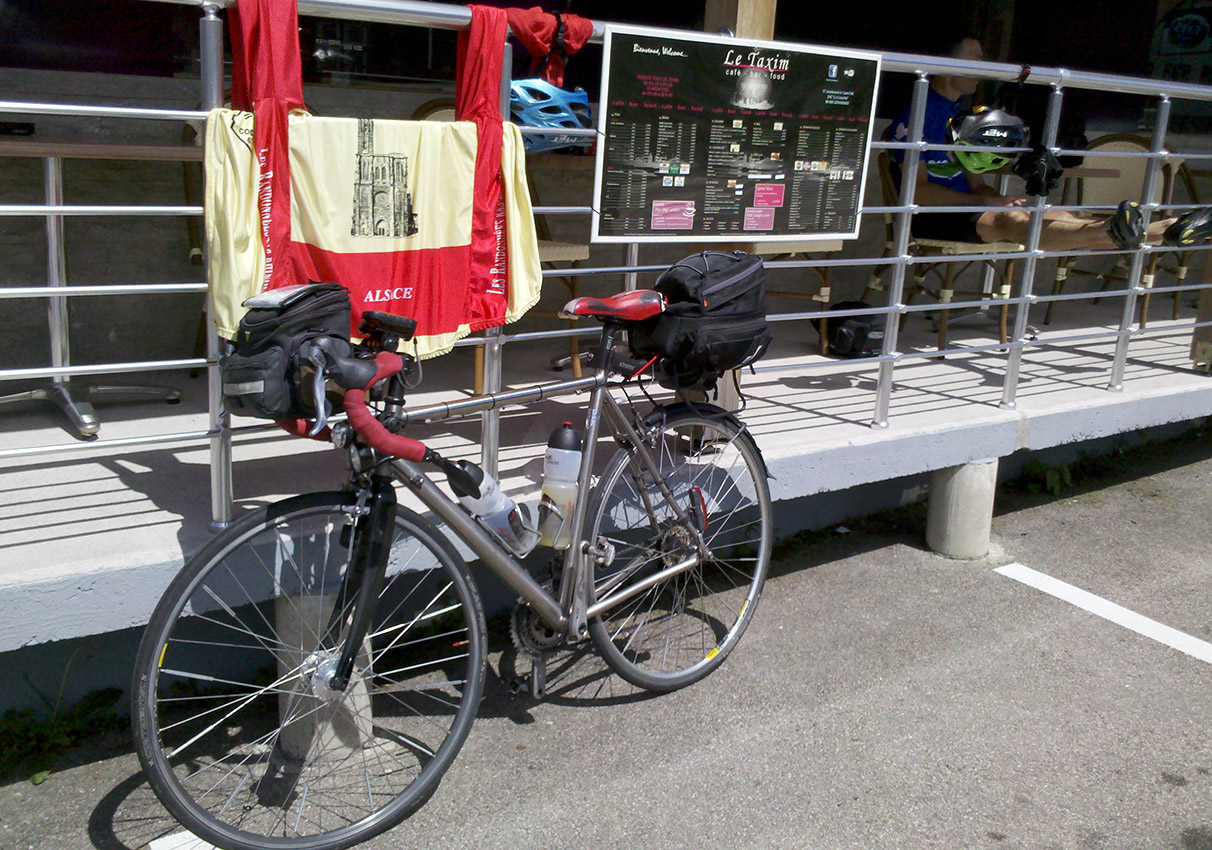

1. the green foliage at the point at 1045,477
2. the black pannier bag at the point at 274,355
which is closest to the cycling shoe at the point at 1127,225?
the green foliage at the point at 1045,477

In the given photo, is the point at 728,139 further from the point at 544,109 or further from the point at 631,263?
the point at 544,109

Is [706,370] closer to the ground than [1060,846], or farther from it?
farther from it

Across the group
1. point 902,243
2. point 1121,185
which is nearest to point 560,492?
point 902,243

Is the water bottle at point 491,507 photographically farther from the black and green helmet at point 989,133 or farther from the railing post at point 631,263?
the black and green helmet at point 989,133

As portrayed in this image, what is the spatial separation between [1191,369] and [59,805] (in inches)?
222

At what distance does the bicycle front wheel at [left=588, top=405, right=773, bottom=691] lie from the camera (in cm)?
340

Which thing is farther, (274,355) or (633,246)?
(633,246)

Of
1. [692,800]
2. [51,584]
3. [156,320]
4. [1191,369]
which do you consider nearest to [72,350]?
[156,320]

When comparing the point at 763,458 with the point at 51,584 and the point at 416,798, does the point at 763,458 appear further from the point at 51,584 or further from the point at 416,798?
the point at 51,584

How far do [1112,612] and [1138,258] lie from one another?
1.79 metres

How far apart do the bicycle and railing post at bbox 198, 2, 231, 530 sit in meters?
0.19

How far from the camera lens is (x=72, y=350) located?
4.89m

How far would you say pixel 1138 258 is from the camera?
5.10m

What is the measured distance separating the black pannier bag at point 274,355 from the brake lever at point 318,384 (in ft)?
0.10
